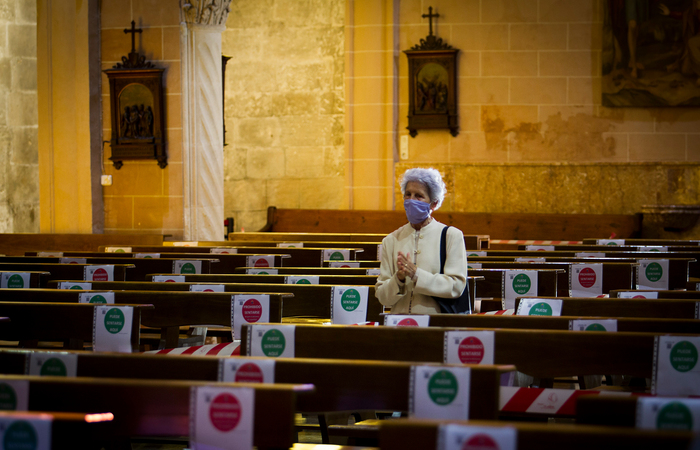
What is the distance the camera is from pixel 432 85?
38.1 ft

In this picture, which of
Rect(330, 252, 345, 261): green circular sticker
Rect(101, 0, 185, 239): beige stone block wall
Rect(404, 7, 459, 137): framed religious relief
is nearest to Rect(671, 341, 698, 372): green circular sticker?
Rect(330, 252, 345, 261): green circular sticker

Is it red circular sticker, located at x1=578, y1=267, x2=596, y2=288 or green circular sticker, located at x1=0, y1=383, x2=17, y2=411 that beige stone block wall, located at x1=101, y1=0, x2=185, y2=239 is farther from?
green circular sticker, located at x1=0, y1=383, x2=17, y2=411

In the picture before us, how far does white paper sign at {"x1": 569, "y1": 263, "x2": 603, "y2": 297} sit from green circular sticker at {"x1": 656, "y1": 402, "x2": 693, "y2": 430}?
3129 millimetres

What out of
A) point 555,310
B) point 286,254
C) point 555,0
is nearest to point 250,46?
point 555,0

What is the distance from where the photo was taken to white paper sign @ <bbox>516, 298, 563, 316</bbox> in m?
3.41

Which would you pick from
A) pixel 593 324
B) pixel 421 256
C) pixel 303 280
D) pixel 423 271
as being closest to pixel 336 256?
pixel 303 280

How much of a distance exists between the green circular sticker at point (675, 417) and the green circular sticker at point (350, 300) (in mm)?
2166

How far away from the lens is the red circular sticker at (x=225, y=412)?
1.77 meters

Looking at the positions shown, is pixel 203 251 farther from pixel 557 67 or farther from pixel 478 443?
pixel 557 67

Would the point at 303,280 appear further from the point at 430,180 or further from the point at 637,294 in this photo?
the point at 637,294

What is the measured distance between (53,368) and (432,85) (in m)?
10.0

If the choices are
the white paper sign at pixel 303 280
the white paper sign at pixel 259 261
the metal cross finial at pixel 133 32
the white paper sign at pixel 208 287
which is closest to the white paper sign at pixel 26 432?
the white paper sign at pixel 208 287

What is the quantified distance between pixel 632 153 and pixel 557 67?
6.32 ft

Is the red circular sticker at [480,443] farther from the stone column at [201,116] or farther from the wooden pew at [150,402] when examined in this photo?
the stone column at [201,116]
